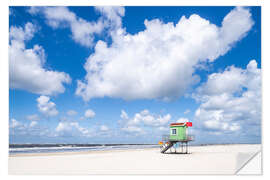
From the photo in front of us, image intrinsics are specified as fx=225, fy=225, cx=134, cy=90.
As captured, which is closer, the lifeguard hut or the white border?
the white border

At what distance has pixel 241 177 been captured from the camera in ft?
41.3
